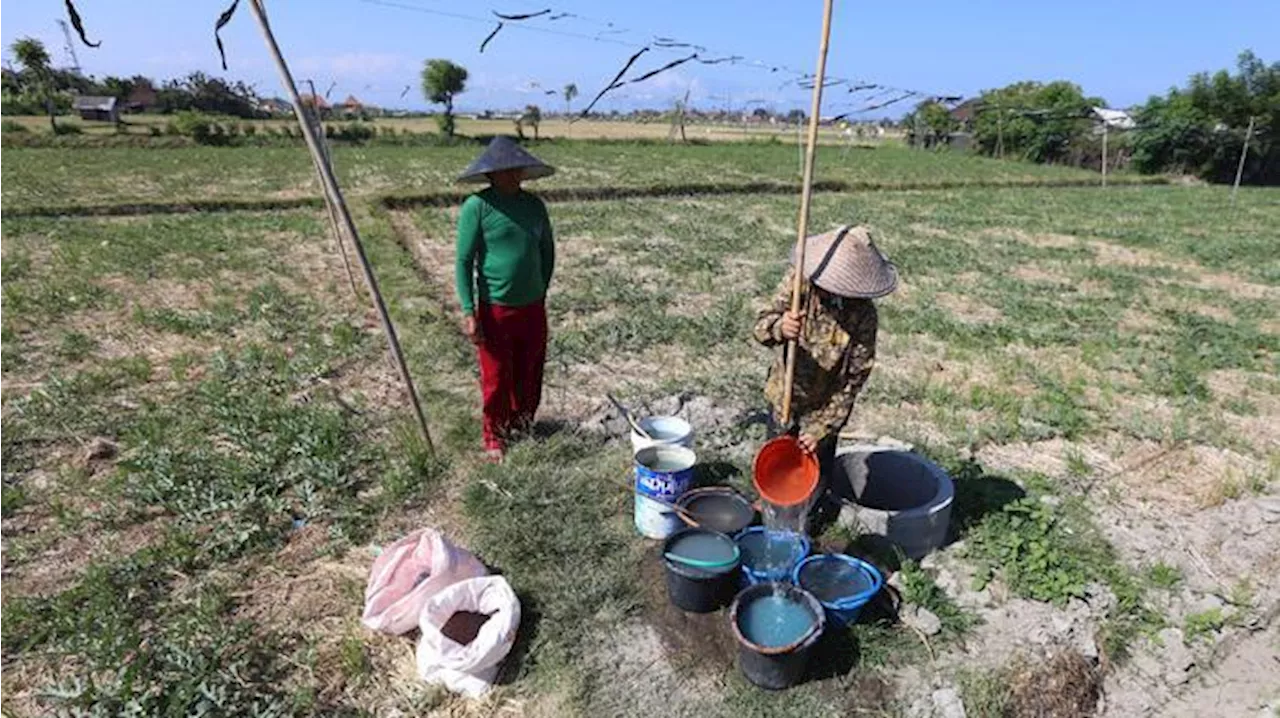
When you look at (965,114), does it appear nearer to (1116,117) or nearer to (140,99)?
(1116,117)

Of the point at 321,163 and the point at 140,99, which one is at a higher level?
the point at 140,99

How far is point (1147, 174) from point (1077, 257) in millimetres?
27147

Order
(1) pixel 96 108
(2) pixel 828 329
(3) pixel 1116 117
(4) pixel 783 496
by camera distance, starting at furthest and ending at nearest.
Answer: (1) pixel 96 108, (3) pixel 1116 117, (4) pixel 783 496, (2) pixel 828 329

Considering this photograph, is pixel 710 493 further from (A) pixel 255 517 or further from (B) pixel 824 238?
(A) pixel 255 517

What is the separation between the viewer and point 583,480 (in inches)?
165

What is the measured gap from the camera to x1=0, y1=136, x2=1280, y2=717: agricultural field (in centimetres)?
291

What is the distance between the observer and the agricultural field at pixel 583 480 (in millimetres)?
2910

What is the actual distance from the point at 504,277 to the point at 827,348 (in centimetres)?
186

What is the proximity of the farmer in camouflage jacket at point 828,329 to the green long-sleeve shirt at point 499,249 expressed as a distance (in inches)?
58.7

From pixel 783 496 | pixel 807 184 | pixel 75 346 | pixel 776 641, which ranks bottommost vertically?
pixel 776 641

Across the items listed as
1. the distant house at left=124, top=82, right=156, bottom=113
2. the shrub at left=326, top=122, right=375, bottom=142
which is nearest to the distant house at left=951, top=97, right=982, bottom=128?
the shrub at left=326, top=122, right=375, bottom=142

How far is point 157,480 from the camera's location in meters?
4.10

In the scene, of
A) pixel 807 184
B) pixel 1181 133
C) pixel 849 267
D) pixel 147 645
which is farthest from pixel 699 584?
pixel 1181 133

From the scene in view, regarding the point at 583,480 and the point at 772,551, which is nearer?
the point at 772,551
